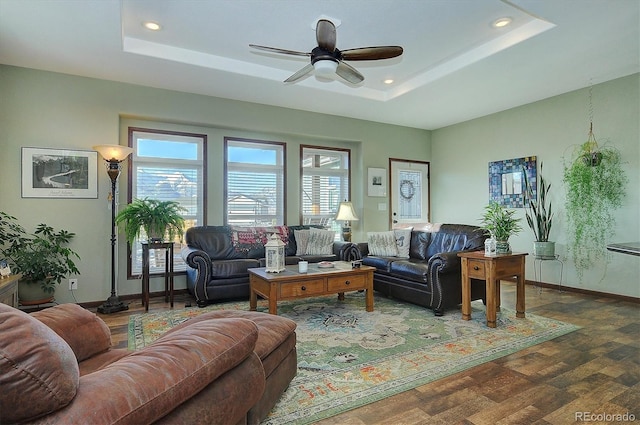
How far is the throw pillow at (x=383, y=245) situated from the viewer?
16.0 ft

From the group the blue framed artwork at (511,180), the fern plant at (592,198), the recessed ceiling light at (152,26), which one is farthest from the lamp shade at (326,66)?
the blue framed artwork at (511,180)

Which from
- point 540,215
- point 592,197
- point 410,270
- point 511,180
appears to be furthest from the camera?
point 511,180

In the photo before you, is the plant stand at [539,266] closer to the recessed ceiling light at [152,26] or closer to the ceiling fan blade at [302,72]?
the ceiling fan blade at [302,72]

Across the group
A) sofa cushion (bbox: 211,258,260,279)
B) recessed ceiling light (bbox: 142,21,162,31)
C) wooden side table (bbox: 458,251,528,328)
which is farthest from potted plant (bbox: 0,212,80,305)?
wooden side table (bbox: 458,251,528,328)

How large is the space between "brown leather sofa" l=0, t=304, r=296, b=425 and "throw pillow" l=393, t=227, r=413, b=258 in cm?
338

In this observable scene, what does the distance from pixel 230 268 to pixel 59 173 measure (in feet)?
7.70

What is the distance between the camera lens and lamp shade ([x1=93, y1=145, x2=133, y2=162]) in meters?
4.08

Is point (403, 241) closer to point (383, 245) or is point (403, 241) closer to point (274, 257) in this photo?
point (383, 245)

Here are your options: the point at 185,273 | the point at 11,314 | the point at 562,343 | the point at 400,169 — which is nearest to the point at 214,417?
the point at 11,314

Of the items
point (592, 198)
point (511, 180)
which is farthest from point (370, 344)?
point (511, 180)

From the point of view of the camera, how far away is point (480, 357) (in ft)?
8.91

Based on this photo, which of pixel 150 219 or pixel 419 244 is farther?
pixel 419 244

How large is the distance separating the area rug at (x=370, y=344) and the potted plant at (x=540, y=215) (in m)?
1.58

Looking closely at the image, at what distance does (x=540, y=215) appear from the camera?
5258mm
